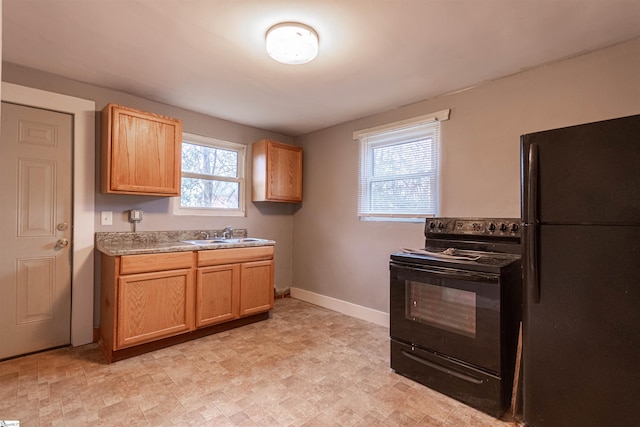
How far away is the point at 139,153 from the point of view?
115 inches

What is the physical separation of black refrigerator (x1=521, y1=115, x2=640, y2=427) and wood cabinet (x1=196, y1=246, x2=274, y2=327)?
2437 millimetres

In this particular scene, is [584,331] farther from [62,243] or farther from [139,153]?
[62,243]

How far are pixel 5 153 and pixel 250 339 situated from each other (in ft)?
8.15

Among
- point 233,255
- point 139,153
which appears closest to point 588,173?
point 233,255

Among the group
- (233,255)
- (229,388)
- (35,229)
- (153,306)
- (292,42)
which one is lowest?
(229,388)

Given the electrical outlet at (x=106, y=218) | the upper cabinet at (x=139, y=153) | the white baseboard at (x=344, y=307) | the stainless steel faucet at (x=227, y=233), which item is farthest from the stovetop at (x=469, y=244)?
the electrical outlet at (x=106, y=218)

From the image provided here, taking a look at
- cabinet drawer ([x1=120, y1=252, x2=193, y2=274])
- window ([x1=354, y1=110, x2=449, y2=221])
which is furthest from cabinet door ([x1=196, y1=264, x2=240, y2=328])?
window ([x1=354, y1=110, x2=449, y2=221])

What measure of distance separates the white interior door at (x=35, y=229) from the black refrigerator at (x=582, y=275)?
3.47m

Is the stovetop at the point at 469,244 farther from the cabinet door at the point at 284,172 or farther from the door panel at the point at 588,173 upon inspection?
the cabinet door at the point at 284,172

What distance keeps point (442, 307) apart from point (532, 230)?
79 centimetres

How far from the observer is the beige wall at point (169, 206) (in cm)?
274

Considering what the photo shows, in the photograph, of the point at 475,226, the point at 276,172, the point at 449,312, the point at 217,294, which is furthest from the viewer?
the point at 276,172

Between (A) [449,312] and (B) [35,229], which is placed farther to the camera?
(B) [35,229]

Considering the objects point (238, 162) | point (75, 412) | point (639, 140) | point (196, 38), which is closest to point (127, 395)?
point (75, 412)
